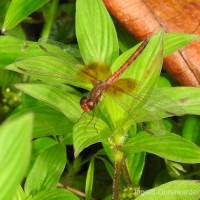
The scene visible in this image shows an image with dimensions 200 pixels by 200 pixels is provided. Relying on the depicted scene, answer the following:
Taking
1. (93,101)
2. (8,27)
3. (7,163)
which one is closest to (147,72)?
(93,101)

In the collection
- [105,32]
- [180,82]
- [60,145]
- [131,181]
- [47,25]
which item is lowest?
[131,181]

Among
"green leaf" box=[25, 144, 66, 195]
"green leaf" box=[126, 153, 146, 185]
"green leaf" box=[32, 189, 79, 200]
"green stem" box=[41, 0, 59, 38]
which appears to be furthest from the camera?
"green stem" box=[41, 0, 59, 38]

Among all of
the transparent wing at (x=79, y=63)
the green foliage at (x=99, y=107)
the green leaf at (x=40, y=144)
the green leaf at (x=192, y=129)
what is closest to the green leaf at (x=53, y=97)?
the green foliage at (x=99, y=107)

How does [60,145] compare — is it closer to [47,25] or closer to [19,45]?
[19,45]

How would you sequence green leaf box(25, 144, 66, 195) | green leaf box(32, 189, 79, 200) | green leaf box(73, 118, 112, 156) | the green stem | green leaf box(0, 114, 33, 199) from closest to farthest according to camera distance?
green leaf box(0, 114, 33, 199)
green leaf box(73, 118, 112, 156)
green leaf box(32, 189, 79, 200)
green leaf box(25, 144, 66, 195)
the green stem

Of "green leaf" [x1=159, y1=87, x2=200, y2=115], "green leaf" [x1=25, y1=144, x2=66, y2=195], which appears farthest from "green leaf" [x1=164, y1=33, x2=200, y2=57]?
"green leaf" [x1=25, y1=144, x2=66, y2=195]

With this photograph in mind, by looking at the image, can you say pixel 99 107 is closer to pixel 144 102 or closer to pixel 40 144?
pixel 144 102

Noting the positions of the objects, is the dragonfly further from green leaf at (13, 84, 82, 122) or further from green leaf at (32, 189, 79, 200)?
green leaf at (32, 189, 79, 200)
